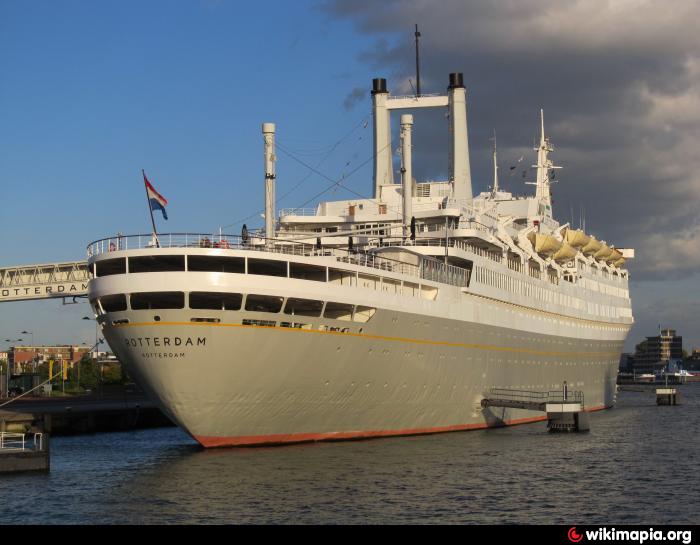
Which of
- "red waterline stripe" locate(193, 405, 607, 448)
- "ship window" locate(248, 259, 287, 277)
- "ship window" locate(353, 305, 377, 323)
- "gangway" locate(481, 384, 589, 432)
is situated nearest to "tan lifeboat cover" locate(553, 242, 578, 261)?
"gangway" locate(481, 384, 589, 432)

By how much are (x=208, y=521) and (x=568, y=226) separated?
162 feet


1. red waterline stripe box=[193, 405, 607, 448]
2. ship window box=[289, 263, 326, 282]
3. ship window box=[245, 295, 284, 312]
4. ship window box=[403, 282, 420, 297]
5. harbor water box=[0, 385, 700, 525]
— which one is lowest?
harbor water box=[0, 385, 700, 525]

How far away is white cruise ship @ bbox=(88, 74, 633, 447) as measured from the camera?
37375 mm

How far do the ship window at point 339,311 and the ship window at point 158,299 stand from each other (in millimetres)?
6239

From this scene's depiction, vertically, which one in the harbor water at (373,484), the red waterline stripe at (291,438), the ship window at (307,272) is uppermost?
the ship window at (307,272)

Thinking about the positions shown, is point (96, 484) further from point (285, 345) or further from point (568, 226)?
point (568, 226)

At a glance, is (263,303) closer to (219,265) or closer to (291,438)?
(219,265)

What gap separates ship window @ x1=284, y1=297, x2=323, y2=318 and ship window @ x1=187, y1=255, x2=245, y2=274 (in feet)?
7.72

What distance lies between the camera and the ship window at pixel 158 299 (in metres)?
37.2

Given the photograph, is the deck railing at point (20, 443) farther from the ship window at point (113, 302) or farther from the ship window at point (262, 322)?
the ship window at point (262, 322)

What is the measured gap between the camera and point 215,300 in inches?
1481

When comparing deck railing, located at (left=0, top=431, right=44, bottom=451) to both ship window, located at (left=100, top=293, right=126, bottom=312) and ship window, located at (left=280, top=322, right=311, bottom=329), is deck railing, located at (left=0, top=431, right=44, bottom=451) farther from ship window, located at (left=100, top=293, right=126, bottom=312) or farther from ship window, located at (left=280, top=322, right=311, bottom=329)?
ship window, located at (left=280, top=322, right=311, bottom=329)
